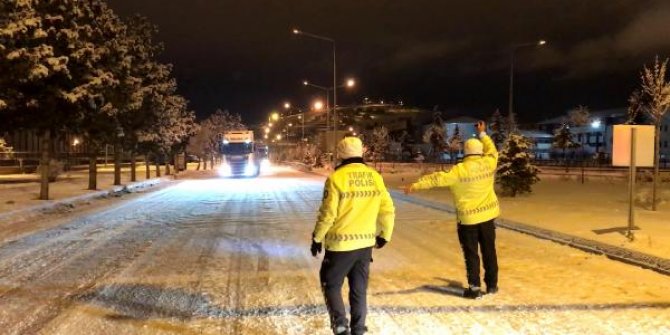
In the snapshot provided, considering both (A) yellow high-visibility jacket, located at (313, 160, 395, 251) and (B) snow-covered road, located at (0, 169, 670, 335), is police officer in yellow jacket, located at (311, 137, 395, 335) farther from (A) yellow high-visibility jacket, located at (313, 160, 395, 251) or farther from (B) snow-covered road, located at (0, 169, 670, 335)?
(B) snow-covered road, located at (0, 169, 670, 335)

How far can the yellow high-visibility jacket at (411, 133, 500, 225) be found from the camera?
7.69 m

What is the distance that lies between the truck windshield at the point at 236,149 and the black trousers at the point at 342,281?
149 feet

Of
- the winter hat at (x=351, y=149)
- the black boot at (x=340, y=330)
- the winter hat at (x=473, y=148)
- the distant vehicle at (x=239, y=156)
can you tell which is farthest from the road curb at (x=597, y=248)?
the distant vehicle at (x=239, y=156)

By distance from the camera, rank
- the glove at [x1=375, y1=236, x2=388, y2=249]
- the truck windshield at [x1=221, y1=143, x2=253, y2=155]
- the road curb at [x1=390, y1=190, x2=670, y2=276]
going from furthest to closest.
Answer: the truck windshield at [x1=221, y1=143, x2=253, y2=155]
the road curb at [x1=390, y1=190, x2=670, y2=276]
the glove at [x1=375, y1=236, x2=388, y2=249]

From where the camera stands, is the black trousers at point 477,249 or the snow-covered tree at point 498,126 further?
the snow-covered tree at point 498,126

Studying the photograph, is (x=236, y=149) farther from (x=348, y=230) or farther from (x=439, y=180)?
(x=348, y=230)

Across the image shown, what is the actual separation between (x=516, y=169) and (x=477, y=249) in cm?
1587

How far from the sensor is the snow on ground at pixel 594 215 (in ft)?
39.1

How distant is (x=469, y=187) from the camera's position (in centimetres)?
772

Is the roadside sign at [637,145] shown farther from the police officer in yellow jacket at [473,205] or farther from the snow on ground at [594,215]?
the police officer in yellow jacket at [473,205]

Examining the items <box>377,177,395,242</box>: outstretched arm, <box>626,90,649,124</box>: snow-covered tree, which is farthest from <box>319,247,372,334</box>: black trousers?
<box>626,90,649,124</box>: snow-covered tree

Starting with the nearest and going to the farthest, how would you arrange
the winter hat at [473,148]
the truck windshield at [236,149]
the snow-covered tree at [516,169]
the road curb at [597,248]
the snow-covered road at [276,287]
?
the snow-covered road at [276,287], the winter hat at [473,148], the road curb at [597,248], the snow-covered tree at [516,169], the truck windshield at [236,149]

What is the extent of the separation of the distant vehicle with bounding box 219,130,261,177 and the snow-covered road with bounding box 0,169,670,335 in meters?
35.8

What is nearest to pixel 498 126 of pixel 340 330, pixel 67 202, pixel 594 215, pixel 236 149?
pixel 236 149
